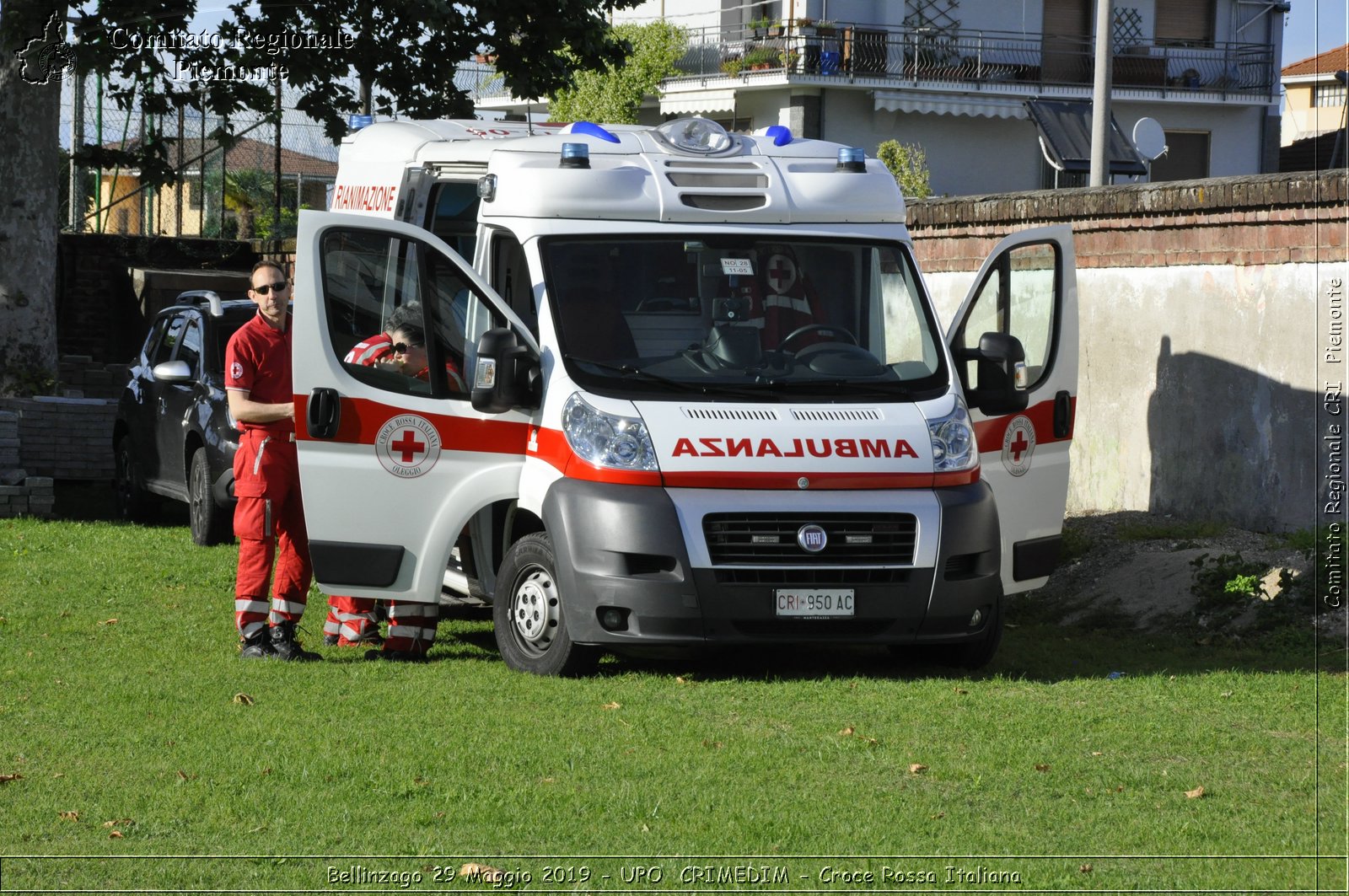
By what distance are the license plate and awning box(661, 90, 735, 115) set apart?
36.0 m

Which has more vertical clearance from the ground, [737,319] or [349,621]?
[737,319]

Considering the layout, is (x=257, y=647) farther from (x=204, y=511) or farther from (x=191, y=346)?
(x=191, y=346)

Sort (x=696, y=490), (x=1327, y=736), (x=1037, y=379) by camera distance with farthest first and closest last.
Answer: (x=1037, y=379)
(x=696, y=490)
(x=1327, y=736)

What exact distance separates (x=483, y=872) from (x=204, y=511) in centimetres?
871

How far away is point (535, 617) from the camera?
891 cm

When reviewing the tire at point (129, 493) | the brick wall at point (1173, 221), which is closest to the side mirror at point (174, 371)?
the tire at point (129, 493)

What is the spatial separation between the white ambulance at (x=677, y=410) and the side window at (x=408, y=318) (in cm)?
2

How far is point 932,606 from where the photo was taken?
8.71 metres

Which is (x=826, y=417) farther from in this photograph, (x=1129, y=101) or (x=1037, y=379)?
(x=1129, y=101)

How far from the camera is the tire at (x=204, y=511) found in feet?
44.6

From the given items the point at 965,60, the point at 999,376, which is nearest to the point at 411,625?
the point at 999,376

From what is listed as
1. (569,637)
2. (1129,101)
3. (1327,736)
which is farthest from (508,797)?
(1129,101)

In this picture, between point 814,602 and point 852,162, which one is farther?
point 852,162

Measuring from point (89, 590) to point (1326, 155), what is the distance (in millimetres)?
35540
